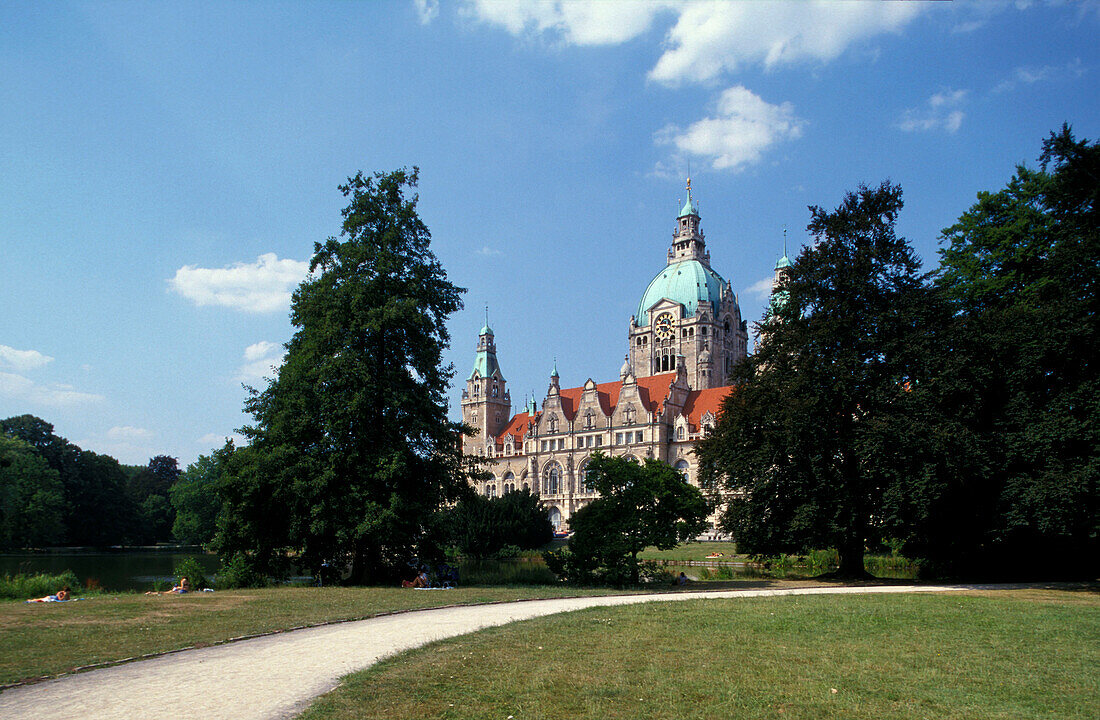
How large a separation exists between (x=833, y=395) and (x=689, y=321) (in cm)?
7790

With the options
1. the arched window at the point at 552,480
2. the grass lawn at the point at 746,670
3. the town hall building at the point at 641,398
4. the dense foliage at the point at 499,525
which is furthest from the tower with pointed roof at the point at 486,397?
the grass lawn at the point at 746,670

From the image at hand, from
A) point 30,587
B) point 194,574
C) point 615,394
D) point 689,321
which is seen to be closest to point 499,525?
point 194,574

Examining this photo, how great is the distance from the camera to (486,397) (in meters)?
109

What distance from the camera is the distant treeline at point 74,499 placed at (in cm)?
5581

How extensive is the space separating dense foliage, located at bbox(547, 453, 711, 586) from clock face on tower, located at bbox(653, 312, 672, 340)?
8258cm

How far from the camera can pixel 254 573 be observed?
2558 centimetres

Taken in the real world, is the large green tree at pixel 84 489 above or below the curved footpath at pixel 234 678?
above

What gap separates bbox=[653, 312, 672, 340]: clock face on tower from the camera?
107m

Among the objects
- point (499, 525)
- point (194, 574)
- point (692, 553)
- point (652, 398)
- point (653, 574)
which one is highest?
point (652, 398)

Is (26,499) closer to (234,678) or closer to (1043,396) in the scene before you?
(234,678)

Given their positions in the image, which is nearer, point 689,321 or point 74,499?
point 74,499

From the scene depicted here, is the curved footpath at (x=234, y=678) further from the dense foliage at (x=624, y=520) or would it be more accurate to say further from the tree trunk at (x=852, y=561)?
the tree trunk at (x=852, y=561)

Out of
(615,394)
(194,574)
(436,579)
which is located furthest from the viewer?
(615,394)

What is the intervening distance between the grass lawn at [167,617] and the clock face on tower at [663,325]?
87.4 m
